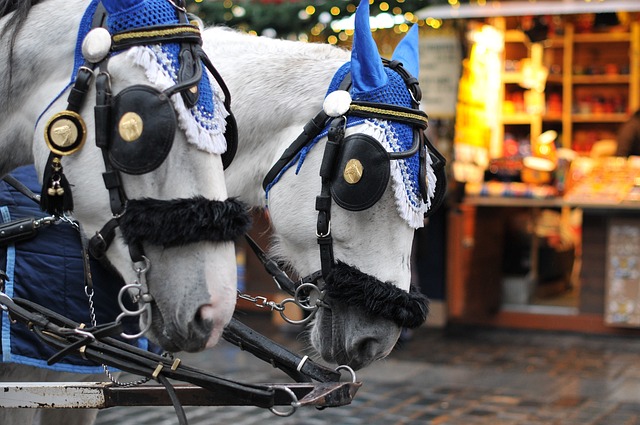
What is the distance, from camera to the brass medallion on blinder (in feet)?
8.96

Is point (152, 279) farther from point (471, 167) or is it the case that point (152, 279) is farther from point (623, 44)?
point (623, 44)

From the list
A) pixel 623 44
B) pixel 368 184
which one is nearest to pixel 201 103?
pixel 368 184

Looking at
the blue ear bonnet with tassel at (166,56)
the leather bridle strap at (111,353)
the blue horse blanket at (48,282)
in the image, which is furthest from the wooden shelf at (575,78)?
the blue ear bonnet with tassel at (166,56)

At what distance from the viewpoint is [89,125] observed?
201 centimetres

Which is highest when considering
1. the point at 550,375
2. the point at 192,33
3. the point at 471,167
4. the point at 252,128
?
the point at 192,33

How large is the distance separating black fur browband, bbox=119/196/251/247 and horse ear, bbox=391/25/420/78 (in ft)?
4.44

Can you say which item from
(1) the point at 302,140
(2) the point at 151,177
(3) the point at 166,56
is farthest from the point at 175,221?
(1) the point at 302,140

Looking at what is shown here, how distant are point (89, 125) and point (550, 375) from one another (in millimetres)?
5512

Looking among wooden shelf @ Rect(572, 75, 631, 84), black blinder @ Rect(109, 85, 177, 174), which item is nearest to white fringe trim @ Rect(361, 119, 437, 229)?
black blinder @ Rect(109, 85, 177, 174)

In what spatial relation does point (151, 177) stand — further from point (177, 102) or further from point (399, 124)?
point (399, 124)

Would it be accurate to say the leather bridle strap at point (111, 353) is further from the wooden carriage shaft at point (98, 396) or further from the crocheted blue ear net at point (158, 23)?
the crocheted blue ear net at point (158, 23)

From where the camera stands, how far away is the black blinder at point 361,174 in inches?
108

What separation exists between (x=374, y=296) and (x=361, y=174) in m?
0.37

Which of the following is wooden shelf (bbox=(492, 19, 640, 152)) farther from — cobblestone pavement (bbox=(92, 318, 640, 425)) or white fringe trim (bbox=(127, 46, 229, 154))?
white fringe trim (bbox=(127, 46, 229, 154))
